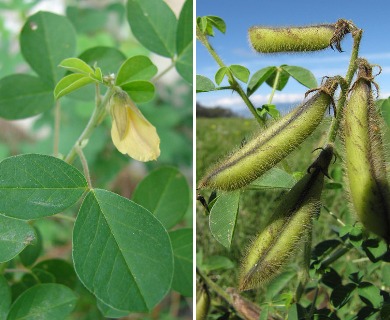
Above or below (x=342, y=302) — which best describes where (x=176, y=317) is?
below

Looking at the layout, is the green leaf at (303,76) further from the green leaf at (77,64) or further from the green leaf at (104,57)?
the green leaf at (77,64)

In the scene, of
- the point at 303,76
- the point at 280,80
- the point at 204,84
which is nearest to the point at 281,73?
the point at 280,80

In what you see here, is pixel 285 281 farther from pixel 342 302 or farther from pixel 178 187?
pixel 178 187

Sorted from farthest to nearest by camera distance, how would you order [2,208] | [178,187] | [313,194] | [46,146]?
[46,146]
[178,187]
[313,194]
[2,208]

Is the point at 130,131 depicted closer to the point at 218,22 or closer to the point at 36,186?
the point at 36,186

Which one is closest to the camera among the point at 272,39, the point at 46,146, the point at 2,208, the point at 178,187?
the point at 2,208

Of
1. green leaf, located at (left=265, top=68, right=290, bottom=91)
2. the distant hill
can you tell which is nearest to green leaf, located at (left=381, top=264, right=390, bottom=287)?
green leaf, located at (left=265, top=68, right=290, bottom=91)

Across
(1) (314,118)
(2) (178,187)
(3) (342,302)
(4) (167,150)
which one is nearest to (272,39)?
(1) (314,118)
